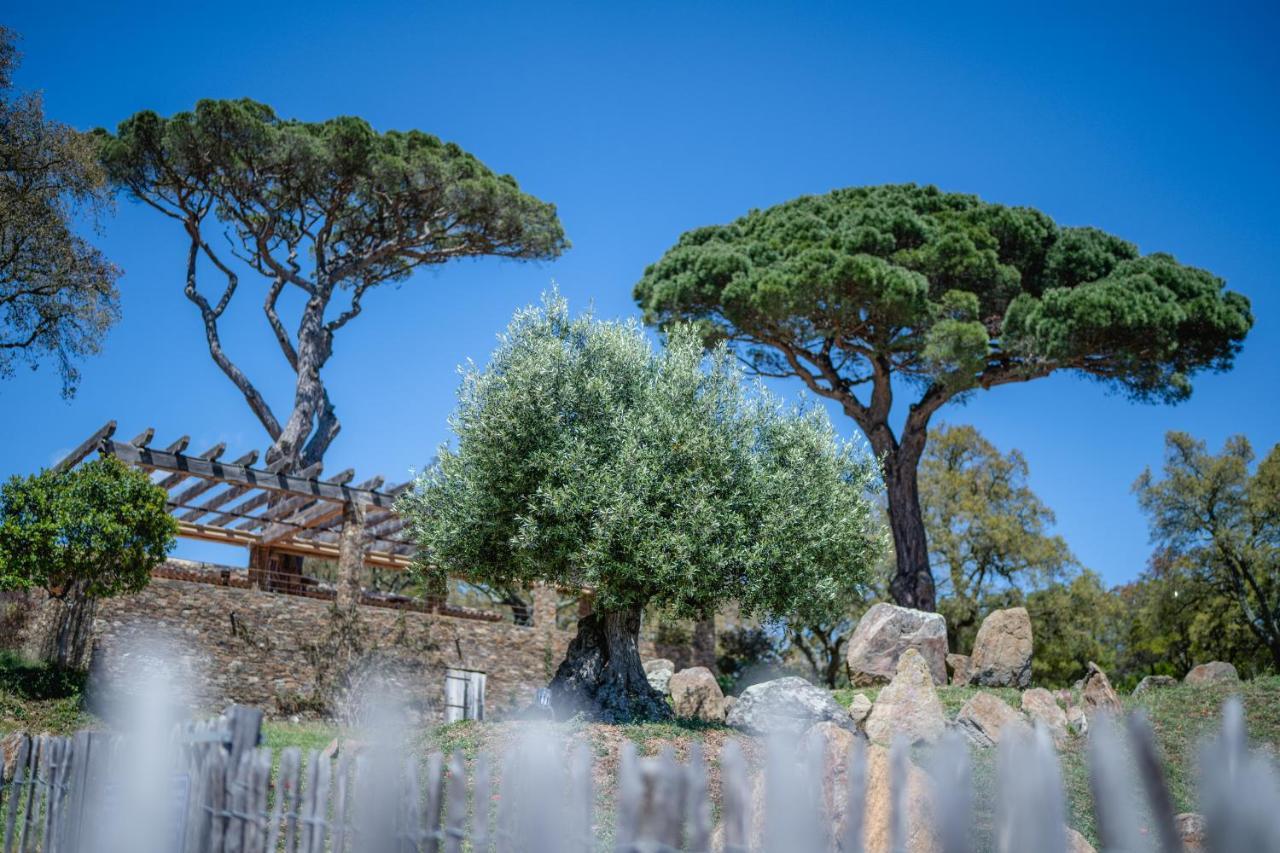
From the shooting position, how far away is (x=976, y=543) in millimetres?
33031

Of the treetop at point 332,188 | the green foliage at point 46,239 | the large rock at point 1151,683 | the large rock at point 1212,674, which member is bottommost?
the large rock at point 1151,683

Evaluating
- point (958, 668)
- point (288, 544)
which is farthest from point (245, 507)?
point (958, 668)

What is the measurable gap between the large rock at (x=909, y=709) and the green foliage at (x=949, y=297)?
10.1 m

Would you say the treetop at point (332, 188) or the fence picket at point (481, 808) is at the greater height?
the treetop at point (332, 188)

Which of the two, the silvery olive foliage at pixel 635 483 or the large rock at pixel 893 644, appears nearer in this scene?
the silvery olive foliage at pixel 635 483

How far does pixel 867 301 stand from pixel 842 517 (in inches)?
380

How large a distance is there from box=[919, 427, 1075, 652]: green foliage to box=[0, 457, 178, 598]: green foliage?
24.3m

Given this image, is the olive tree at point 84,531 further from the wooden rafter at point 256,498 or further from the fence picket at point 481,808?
the fence picket at point 481,808

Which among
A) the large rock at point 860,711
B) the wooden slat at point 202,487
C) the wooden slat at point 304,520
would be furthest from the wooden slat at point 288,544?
the large rock at point 860,711

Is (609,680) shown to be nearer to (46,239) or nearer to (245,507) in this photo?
(245,507)

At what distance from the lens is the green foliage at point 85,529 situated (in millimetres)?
16484

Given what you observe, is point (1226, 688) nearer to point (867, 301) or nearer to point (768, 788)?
point (867, 301)

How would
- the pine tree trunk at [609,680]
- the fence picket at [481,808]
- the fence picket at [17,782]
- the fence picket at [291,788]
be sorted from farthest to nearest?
the pine tree trunk at [609,680] < the fence picket at [17,782] < the fence picket at [291,788] < the fence picket at [481,808]

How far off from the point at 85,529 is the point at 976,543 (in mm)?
26494
